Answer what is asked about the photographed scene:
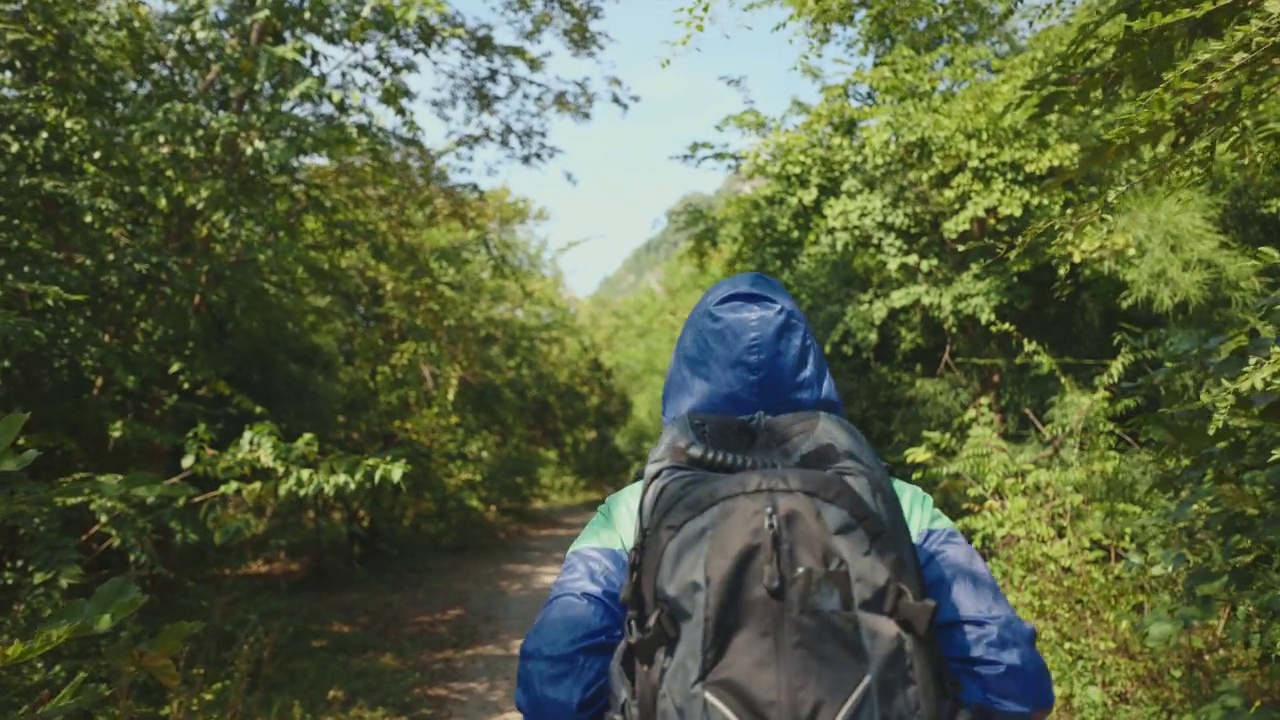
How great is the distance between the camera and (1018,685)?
1.56 metres

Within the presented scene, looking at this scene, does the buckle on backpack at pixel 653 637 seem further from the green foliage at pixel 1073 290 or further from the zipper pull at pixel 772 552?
the green foliage at pixel 1073 290

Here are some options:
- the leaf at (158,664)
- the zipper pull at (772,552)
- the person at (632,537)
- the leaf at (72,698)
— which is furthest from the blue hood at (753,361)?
the leaf at (158,664)

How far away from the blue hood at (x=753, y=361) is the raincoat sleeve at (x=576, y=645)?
404mm

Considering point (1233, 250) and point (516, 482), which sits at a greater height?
point (1233, 250)

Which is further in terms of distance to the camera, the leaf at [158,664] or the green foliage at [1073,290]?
the green foliage at [1073,290]

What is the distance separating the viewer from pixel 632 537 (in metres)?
1.84

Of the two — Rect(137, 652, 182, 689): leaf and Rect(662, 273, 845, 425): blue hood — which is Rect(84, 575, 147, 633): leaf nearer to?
Rect(137, 652, 182, 689): leaf

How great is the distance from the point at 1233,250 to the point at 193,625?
640 centimetres

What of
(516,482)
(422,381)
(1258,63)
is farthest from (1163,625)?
(516,482)

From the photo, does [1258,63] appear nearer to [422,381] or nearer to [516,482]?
[422,381]

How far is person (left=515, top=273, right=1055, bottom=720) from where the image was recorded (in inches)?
62.5

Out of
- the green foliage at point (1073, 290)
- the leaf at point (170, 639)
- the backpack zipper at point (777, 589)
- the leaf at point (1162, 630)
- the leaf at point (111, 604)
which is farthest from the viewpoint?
→ the leaf at point (1162, 630)

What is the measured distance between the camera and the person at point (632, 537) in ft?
5.21

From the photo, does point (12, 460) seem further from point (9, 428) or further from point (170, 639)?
point (170, 639)
